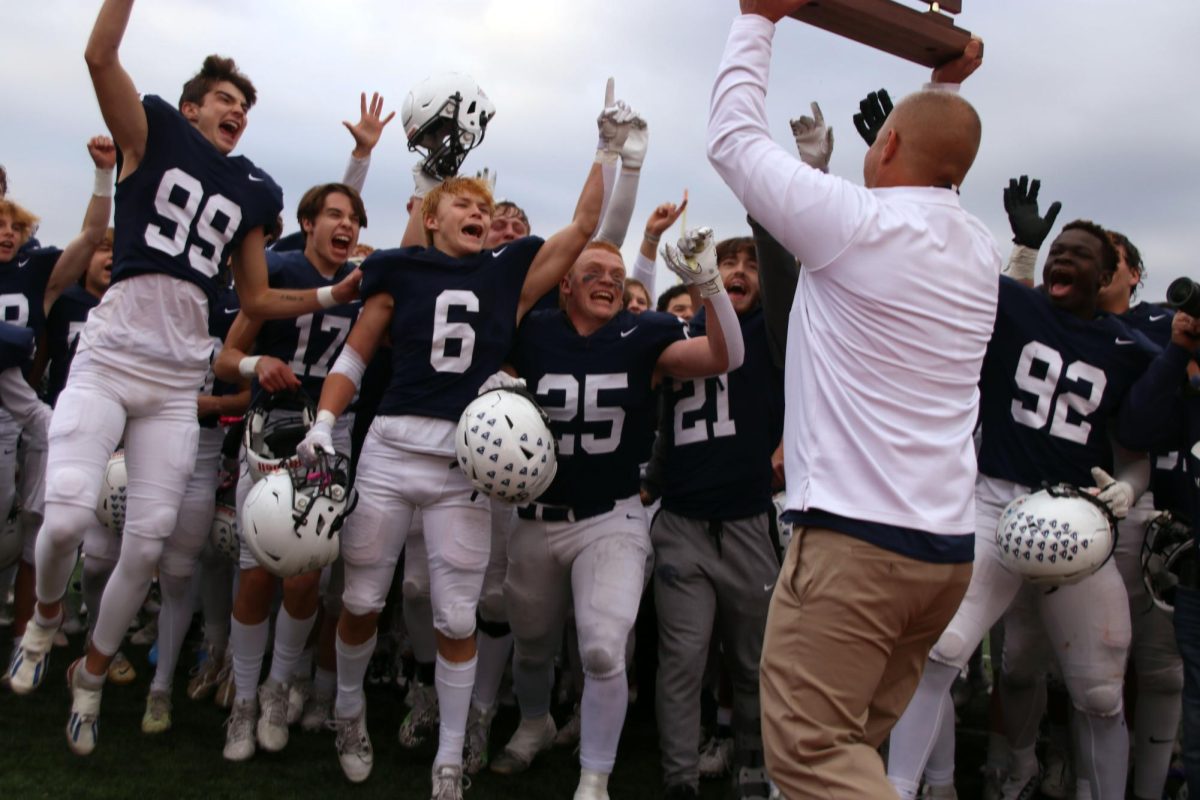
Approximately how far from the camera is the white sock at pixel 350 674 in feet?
13.1

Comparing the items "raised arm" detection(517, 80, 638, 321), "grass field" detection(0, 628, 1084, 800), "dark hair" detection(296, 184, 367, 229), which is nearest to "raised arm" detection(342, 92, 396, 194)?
"dark hair" detection(296, 184, 367, 229)

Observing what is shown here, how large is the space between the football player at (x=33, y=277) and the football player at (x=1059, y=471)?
4.01m

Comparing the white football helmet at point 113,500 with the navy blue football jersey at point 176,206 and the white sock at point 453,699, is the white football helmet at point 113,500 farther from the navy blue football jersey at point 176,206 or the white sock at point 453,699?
the white sock at point 453,699

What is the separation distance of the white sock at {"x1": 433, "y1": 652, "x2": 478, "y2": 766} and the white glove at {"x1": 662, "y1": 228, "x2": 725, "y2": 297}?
1618 mm

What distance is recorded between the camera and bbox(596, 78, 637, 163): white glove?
4.26 metres

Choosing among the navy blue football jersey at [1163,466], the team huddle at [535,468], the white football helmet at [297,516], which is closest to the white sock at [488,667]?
the team huddle at [535,468]

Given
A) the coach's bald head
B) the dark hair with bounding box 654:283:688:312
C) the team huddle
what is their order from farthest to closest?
the dark hair with bounding box 654:283:688:312 → the team huddle → the coach's bald head

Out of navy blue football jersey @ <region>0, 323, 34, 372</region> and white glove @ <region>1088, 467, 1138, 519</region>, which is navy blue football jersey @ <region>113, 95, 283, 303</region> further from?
white glove @ <region>1088, 467, 1138, 519</region>

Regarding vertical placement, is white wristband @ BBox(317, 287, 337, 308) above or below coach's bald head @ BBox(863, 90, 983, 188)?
below

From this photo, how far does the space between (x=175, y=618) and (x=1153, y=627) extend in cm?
403

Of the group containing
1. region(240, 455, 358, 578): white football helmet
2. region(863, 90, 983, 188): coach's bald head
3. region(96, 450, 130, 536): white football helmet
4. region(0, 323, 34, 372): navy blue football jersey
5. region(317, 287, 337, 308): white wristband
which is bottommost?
region(96, 450, 130, 536): white football helmet

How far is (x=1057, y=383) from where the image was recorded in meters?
3.87

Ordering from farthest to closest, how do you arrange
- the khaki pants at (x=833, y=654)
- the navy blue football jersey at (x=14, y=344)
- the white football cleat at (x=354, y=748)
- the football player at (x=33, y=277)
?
the football player at (x=33, y=277)
the navy blue football jersey at (x=14, y=344)
the white football cleat at (x=354, y=748)
the khaki pants at (x=833, y=654)

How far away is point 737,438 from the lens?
13.8 feet
